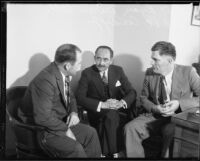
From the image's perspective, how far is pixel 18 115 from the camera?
2275 mm

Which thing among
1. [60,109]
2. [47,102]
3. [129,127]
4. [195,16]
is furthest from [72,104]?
[195,16]

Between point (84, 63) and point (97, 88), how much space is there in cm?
26

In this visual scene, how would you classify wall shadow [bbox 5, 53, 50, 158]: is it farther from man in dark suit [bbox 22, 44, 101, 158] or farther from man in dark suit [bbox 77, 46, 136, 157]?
man in dark suit [bbox 77, 46, 136, 157]

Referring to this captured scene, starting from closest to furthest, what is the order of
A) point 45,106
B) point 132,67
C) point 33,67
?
1. point 45,106
2. point 33,67
3. point 132,67

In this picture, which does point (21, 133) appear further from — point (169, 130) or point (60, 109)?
point (169, 130)

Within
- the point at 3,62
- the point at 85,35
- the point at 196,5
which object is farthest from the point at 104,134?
the point at 196,5

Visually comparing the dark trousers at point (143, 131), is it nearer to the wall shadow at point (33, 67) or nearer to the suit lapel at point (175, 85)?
the suit lapel at point (175, 85)

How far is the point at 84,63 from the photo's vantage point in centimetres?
229

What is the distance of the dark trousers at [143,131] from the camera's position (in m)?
2.32

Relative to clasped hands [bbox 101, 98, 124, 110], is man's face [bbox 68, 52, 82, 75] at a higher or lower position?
higher

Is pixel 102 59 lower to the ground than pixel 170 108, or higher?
higher

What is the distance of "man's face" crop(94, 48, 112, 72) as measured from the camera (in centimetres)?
231

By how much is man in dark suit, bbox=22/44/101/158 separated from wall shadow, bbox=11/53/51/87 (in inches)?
1.7

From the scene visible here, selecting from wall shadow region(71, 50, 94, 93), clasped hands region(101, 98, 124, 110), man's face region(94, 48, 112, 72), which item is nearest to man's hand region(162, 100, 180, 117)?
clasped hands region(101, 98, 124, 110)
